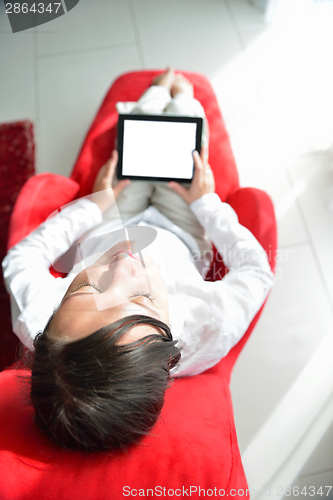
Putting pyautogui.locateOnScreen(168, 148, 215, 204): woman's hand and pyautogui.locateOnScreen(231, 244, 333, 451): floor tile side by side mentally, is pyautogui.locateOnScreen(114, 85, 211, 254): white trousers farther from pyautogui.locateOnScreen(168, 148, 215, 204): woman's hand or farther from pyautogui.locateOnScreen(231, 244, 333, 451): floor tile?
pyautogui.locateOnScreen(231, 244, 333, 451): floor tile

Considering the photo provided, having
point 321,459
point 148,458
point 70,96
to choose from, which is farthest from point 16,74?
point 321,459

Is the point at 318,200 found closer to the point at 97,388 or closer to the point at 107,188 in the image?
the point at 107,188

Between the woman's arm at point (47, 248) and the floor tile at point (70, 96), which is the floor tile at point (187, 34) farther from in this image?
the woman's arm at point (47, 248)

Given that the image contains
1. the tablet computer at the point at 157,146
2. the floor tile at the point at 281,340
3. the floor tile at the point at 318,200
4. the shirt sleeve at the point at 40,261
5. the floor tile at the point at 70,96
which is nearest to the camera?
the shirt sleeve at the point at 40,261

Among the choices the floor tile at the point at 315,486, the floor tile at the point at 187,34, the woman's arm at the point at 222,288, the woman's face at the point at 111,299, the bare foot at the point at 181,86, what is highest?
the floor tile at the point at 187,34

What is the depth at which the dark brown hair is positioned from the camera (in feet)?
1.57

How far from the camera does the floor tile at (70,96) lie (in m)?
1.51

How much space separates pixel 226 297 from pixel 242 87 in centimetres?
126

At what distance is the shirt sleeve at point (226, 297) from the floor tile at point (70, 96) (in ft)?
2.99

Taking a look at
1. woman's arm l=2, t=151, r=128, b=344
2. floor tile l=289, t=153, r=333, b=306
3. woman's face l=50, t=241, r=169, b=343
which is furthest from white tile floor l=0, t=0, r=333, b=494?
woman's face l=50, t=241, r=169, b=343

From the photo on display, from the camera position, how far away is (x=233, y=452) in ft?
1.92

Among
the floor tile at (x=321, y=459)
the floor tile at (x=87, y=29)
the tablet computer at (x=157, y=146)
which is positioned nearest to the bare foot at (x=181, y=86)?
the tablet computer at (x=157, y=146)

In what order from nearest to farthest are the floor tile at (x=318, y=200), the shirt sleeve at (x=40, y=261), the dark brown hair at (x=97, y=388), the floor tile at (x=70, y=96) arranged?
the dark brown hair at (x=97, y=388)
the shirt sleeve at (x=40, y=261)
the floor tile at (x=318, y=200)
the floor tile at (x=70, y=96)

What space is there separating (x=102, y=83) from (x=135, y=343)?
1.51 metres
